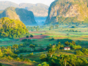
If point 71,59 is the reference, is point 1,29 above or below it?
above

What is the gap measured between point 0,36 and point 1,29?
7.82 m

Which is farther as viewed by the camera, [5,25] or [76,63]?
[5,25]

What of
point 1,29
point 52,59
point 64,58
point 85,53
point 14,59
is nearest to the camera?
point 64,58

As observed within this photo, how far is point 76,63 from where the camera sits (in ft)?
123

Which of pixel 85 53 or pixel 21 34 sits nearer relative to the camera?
pixel 85 53

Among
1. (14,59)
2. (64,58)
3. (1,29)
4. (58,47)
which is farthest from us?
(1,29)

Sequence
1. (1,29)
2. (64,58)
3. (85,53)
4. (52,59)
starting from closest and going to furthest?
(64,58)
(52,59)
(85,53)
(1,29)

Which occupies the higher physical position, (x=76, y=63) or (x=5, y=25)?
(x=5, y=25)

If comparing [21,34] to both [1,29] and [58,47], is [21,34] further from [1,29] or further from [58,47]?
[58,47]

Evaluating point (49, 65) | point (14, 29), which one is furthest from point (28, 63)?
point (14, 29)

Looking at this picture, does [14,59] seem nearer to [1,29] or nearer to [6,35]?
[6,35]

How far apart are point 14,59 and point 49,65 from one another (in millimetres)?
12195

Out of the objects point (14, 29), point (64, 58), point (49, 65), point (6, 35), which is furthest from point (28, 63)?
point (14, 29)

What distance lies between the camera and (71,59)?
37.3 m
